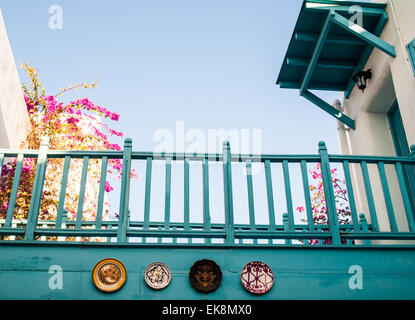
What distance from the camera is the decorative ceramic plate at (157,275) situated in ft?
11.0

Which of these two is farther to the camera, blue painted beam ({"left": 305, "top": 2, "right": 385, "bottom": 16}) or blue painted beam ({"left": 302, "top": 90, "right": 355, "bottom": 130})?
blue painted beam ({"left": 302, "top": 90, "right": 355, "bottom": 130})

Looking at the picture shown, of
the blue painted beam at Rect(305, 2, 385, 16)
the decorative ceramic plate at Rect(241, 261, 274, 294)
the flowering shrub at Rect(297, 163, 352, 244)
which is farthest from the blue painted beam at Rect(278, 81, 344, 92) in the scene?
the decorative ceramic plate at Rect(241, 261, 274, 294)

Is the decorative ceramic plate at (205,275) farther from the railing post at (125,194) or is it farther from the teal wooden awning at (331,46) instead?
the teal wooden awning at (331,46)

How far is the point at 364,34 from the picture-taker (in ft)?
17.6

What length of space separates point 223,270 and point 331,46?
13.6 feet

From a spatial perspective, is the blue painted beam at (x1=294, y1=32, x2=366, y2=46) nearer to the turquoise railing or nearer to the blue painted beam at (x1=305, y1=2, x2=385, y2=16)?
the blue painted beam at (x1=305, y1=2, x2=385, y2=16)

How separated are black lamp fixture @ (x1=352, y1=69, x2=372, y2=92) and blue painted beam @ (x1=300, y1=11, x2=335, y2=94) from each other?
0.65 m

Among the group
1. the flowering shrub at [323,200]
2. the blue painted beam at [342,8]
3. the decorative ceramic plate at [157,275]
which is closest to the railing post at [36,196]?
the decorative ceramic plate at [157,275]

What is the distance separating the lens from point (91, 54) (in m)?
9.09

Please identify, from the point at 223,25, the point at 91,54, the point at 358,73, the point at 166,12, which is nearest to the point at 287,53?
the point at 358,73

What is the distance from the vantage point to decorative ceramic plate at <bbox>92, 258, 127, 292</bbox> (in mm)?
Answer: 3309

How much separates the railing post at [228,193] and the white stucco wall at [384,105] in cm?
255

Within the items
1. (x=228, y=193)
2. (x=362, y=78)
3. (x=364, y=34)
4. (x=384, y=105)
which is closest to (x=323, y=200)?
(x=384, y=105)
